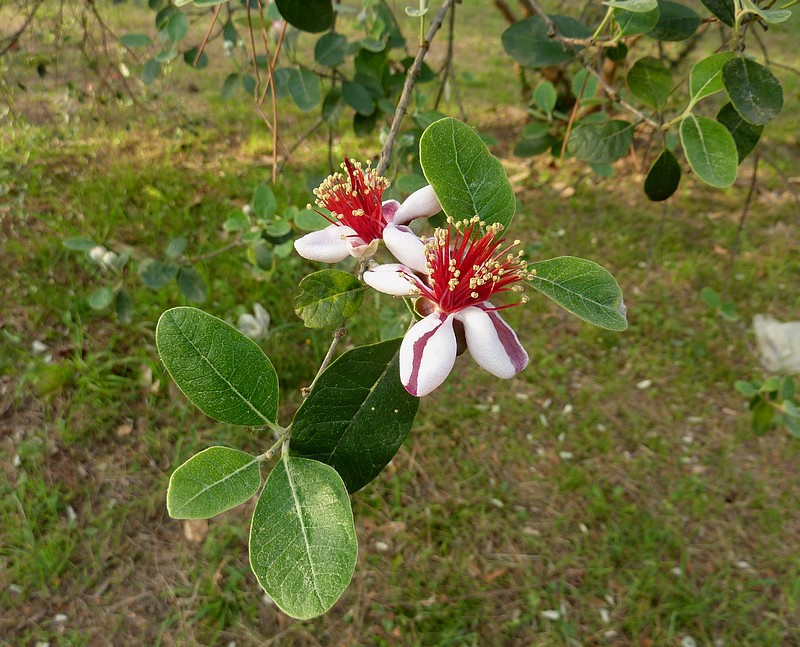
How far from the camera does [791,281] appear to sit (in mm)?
3039

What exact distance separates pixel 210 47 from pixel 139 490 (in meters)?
3.52

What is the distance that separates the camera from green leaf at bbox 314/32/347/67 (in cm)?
137

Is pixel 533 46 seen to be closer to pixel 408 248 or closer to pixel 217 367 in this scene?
pixel 408 248

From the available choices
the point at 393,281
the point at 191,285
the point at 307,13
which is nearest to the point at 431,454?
the point at 191,285

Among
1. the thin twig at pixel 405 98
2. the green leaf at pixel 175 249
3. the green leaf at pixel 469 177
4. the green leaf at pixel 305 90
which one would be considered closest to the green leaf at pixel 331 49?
the green leaf at pixel 305 90

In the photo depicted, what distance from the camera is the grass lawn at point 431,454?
5.92ft

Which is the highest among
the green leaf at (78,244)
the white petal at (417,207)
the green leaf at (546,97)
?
the white petal at (417,207)

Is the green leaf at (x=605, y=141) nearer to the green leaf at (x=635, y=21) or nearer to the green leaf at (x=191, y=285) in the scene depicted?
the green leaf at (x=635, y=21)

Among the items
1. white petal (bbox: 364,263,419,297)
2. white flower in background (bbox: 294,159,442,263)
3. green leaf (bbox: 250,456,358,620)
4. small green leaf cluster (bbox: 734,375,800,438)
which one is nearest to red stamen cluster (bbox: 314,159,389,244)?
white flower in background (bbox: 294,159,442,263)

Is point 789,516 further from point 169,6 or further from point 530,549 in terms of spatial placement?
point 169,6

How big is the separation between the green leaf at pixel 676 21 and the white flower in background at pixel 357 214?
2.24 ft

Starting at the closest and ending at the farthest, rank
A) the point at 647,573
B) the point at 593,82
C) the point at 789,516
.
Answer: the point at 593,82
the point at 647,573
the point at 789,516

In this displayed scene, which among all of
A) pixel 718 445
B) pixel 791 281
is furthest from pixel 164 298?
pixel 791 281

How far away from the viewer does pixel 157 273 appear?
1550 millimetres
